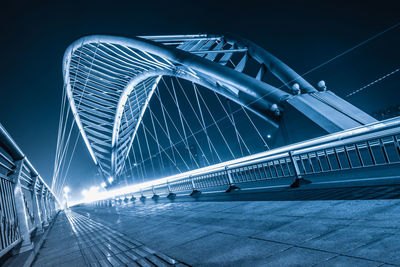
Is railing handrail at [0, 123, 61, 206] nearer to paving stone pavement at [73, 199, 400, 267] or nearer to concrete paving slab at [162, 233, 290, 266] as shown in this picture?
paving stone pavement at [73, 199, 400, 267]

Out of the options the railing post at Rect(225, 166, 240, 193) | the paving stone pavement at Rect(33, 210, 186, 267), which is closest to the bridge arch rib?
the railing post at Rect(225, 166, 240, 193)

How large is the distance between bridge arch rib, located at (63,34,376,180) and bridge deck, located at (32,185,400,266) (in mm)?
8821

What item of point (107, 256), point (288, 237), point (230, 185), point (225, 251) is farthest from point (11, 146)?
point (230, 185)

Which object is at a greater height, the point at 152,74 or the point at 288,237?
the point at 152,74

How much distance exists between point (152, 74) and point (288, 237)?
78.9ft

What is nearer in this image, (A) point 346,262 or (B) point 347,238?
(A) point 346,262

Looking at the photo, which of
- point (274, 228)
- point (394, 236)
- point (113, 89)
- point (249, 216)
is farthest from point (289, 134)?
point (113, 89)

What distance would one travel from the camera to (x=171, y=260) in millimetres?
3254

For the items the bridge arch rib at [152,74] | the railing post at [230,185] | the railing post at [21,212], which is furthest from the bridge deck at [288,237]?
the bridge arch rib at [152,74]

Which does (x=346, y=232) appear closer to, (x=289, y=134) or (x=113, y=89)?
(x=289, y=134)

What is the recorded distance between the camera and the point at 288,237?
321 cm

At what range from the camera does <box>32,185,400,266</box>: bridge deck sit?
98.1 inches

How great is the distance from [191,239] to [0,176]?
3.04 metres

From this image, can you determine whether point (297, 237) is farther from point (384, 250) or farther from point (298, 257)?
point (384, 250)
